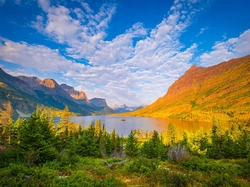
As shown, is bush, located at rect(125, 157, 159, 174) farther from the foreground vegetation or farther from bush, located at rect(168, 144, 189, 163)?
bush, located at rect(168, 144, 189, 163)

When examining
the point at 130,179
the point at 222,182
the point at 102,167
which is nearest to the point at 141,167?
the point at 130,179

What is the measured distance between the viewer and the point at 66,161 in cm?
1436

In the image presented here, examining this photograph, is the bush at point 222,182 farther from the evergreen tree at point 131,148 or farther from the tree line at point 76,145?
the evergreen tree at point 131,148

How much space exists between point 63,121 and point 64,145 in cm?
684

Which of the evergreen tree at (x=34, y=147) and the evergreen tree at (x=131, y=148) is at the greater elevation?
the evergreen tree at (x=34, y=147)

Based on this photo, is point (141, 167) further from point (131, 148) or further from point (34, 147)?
point (131, 148)

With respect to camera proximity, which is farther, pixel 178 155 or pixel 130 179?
pixel 178 155

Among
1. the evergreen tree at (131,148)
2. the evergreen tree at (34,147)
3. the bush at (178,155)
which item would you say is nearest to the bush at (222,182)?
the bush at (178,155)

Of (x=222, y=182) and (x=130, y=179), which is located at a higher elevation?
(x=222, y=182)

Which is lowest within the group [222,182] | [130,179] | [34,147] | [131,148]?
[131,148]

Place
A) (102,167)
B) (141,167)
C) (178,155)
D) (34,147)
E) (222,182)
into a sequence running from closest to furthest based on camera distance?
(222,182), (141,167), (102,167), (178,155), (34,147)

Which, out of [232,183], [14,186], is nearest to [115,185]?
[14,186]

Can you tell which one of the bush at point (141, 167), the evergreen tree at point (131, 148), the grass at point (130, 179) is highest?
the grass at point (130, 179)

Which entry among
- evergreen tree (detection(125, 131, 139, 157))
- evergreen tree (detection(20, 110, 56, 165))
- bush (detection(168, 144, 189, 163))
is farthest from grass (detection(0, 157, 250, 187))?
evergreen tree (detection(125, 131, 139, 157))
